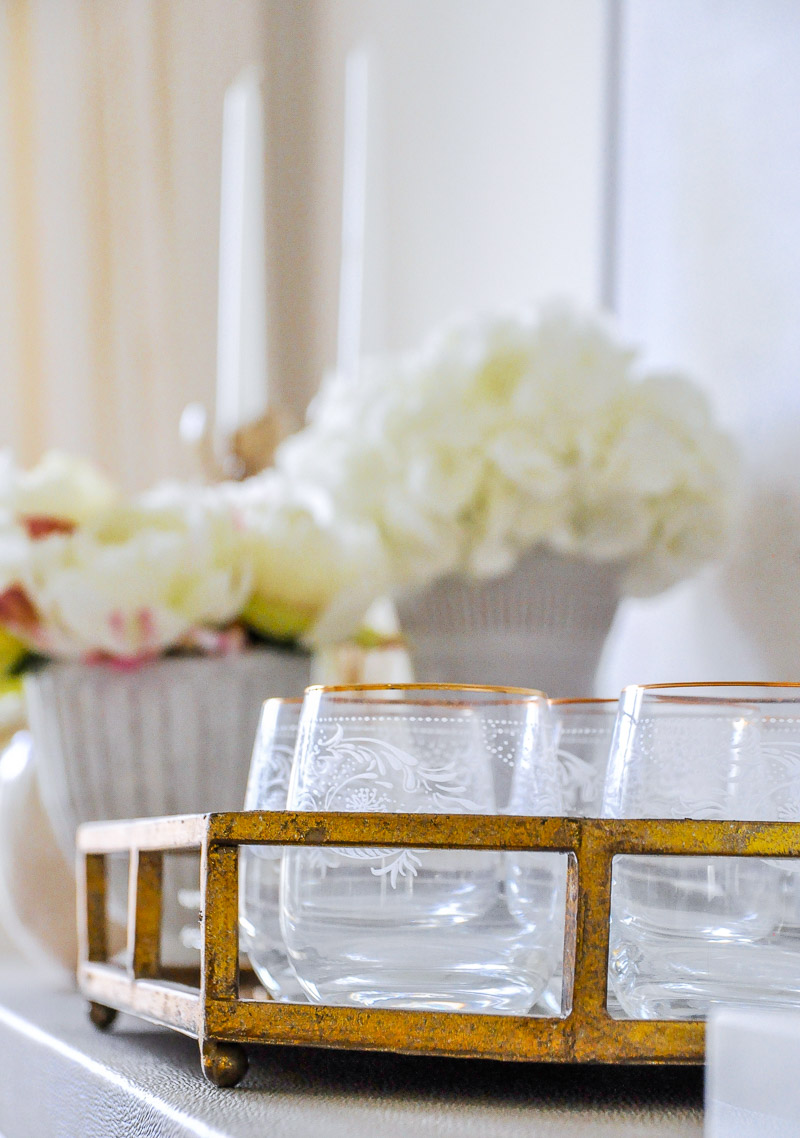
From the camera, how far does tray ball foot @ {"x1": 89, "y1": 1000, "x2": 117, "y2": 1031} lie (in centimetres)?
39

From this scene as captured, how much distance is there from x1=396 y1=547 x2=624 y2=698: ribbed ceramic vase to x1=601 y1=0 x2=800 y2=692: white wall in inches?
2.6

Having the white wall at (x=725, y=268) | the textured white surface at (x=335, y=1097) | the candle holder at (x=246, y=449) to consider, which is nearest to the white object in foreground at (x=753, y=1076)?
the textured white surface at (x=335, y=1097)

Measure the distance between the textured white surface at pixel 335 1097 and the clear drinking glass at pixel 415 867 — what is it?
0.02 m

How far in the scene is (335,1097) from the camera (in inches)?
10.9

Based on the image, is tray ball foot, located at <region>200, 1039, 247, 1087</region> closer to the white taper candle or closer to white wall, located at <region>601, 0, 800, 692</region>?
white wall, located at <region>601, 0, 800, 692</region>

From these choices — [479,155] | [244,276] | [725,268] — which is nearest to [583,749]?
[725,268]

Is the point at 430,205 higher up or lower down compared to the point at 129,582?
higher up

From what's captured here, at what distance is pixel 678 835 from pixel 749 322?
1.20 ft

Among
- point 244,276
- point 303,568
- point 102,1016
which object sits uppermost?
point 244,276

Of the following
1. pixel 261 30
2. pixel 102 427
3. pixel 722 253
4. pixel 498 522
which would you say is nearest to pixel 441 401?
pixel 498 522

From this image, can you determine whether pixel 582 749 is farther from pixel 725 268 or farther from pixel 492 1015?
pixel 725 268

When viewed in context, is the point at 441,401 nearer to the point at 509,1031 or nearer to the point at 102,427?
the point at 509,1031

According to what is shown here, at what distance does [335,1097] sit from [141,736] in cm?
25

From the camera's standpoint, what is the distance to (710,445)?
1.78ft
